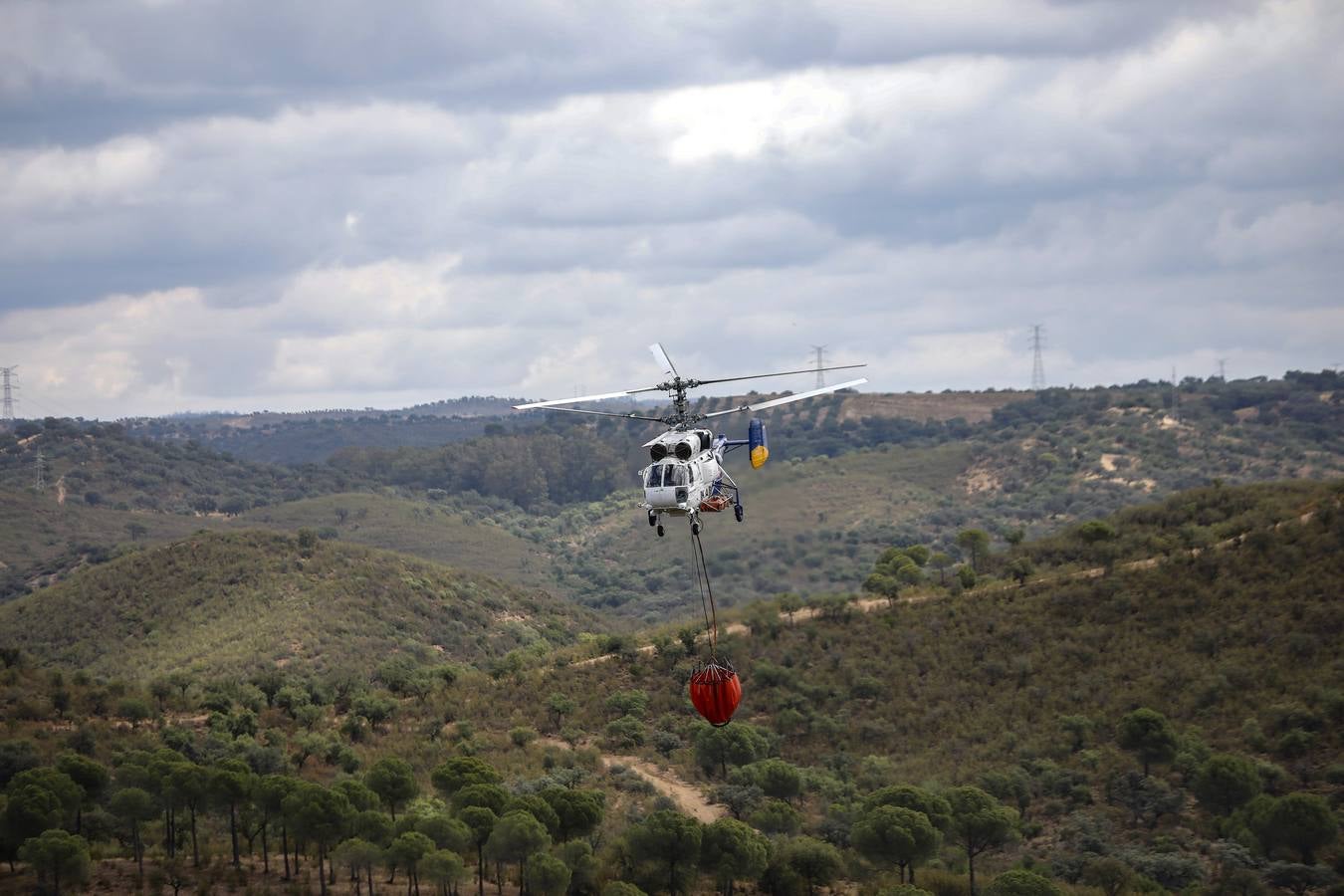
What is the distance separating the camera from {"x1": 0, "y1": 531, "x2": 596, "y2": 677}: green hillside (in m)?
110

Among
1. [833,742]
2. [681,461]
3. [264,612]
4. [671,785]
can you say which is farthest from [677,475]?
[264,612]

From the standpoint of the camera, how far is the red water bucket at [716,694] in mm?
39781

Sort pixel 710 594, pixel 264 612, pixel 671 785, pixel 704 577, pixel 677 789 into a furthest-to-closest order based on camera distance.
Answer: pixel 264 612, pixel 704 577, pixel 671 785, pixel 677 789, pixel 710 594

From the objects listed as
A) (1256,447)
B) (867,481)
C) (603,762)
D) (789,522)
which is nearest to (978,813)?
(603,762)

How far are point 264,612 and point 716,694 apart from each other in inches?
3461

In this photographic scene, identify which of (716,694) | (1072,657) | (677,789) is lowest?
(677,789)

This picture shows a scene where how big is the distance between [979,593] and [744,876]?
44.7m

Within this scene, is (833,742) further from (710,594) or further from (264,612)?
(264,612)

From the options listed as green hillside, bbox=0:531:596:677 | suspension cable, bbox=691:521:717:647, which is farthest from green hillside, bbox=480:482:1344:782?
green hillside, bbox=0:531:596:677

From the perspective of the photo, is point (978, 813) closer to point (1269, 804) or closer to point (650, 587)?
point (1269, 804)

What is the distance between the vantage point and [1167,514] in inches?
4016

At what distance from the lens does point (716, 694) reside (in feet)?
131

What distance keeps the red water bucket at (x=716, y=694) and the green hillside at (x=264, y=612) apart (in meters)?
67.1

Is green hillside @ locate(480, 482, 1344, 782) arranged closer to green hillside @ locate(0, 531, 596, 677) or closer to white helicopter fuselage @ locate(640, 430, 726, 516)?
green hillside @ locate(0, 531, 596, 677)
